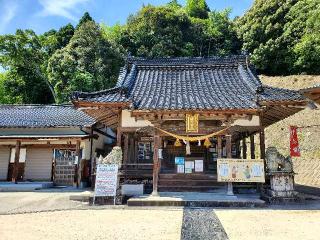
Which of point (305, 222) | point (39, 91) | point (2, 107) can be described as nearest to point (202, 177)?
point (305, 222)

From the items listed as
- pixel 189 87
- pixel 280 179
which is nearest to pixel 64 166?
pixel 189 87

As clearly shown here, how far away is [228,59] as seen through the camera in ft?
60.5

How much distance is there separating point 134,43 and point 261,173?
37.4m

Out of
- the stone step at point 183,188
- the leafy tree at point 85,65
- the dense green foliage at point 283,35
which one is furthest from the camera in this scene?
the dense green foliage at point 283,35

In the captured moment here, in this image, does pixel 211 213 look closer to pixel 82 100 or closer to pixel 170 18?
pixel 82 100

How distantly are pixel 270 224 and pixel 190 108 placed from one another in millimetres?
Answer: 5731

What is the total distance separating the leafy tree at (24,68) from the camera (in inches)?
1467

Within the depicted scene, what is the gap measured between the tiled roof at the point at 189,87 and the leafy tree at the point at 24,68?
24.6 metres

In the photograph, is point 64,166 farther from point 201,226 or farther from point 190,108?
point 201,226

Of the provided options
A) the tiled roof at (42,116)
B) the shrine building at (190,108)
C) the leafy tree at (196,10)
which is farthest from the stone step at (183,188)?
the leafy tree at (196,10)

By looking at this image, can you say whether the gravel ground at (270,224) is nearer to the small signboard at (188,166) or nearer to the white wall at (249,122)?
the white wall at (249,122)

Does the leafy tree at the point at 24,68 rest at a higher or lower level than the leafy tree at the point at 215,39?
lower

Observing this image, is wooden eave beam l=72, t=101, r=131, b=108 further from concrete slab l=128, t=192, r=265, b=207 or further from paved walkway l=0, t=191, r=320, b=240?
paved walkway l=0, t=191, r=320, b=240

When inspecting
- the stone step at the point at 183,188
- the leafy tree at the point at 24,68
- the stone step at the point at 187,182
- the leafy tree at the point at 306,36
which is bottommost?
the stone step at the point at 183,188
